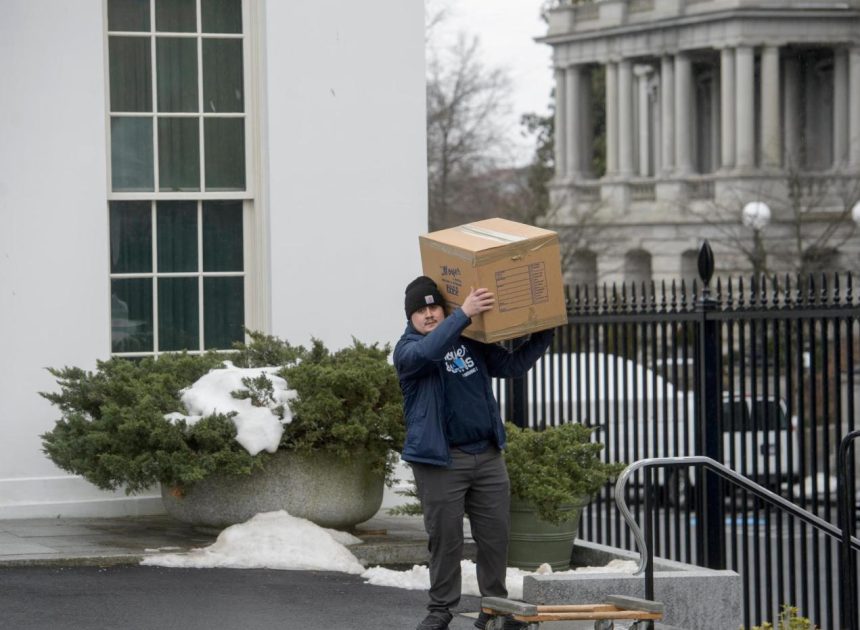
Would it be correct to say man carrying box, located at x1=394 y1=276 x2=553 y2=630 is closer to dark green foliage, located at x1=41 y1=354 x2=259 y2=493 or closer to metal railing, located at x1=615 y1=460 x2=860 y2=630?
metal railing, located at x1=615 y1=460 x2=860 y2=630

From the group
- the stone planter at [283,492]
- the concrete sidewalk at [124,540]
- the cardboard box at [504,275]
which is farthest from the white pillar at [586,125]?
the cardboard box at [504,275]

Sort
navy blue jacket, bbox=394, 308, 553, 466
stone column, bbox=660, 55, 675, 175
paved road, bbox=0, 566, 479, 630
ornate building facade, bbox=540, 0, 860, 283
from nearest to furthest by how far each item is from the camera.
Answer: navy blue jacket, bbox=394, 308, 553, 466 → paved road, bbox=0, 566, 479, 630 → ornate building facade, bbox=540, 0, 860, 283 → stone column, bbox=660, 55, 675, 175

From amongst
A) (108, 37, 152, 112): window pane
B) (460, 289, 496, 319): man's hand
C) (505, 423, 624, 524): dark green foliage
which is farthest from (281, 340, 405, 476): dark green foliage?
(108, 37, 152, 112): window pane

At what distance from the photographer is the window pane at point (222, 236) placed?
1214 cm

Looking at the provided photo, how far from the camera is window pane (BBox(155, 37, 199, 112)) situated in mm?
Result: 12000

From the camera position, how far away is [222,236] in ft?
40.0

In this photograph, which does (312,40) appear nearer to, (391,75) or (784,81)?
(391,75)

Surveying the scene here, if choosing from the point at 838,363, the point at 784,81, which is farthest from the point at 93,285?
the point at 784,81

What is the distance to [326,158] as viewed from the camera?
12.2 metres

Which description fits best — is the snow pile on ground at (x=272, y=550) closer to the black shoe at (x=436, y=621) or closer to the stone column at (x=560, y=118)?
the black shoe at (x=436, y=621)

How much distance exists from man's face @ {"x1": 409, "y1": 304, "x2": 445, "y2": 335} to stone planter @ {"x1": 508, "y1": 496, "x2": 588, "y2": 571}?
251 cm

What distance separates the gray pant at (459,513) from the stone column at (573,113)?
68.2m

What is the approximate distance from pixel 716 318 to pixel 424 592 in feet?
13.4

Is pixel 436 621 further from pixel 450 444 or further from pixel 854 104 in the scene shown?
pixel 854 104
